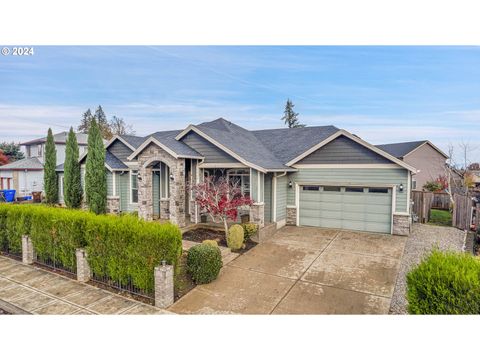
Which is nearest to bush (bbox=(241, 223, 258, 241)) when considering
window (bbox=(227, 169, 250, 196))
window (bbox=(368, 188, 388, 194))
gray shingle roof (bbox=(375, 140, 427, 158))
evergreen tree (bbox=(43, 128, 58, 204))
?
window (bbox=(227, 169, 250, 196))

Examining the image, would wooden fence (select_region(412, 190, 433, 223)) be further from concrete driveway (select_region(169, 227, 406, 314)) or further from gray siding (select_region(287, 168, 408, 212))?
concrete driveway (select_region(169, 227, 406, 314))

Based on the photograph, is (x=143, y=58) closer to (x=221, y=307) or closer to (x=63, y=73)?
(x=63, y=73)

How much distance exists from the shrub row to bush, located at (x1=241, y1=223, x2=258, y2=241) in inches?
159

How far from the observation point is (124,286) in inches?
252

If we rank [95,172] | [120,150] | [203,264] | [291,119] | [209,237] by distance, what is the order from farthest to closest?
[291,119], [120,150], [95,172], [209,237], [203,264]

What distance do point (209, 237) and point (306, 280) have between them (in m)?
4.22

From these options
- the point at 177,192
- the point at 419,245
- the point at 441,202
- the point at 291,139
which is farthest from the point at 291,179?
the point at 441,202

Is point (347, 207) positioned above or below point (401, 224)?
above

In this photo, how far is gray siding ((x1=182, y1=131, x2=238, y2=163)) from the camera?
1157 cm

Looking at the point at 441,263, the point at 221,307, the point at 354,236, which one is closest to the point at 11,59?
the point at 221,307

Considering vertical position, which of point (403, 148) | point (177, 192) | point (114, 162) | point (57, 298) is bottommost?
point (57, 298)

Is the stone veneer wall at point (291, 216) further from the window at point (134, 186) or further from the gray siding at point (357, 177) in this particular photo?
the window at point (134, 186)

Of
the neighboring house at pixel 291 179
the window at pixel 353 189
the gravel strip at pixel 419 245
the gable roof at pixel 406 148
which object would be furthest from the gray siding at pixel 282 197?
the gable roof at pixel 406 148

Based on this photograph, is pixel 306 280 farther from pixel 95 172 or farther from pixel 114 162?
pixel 114 162
